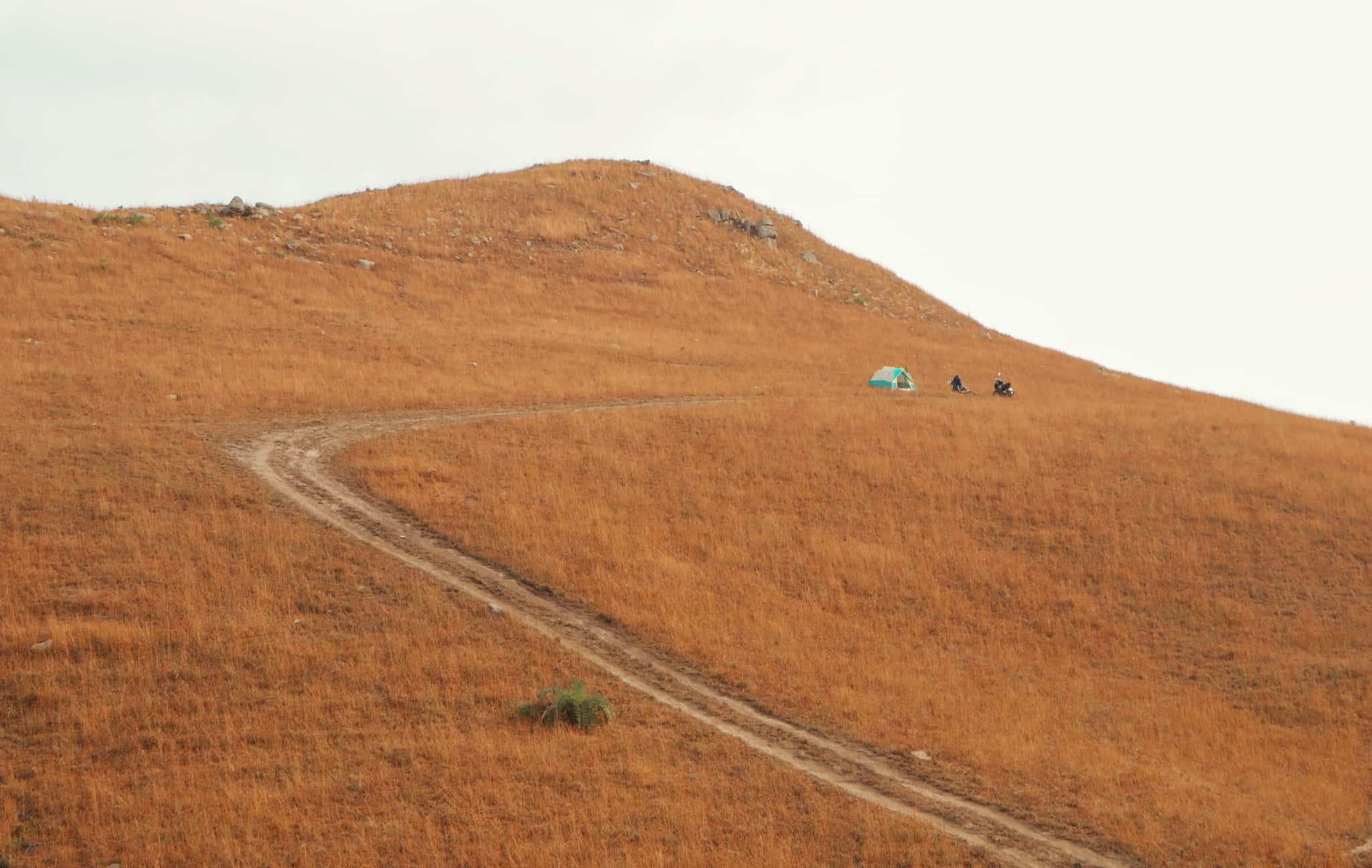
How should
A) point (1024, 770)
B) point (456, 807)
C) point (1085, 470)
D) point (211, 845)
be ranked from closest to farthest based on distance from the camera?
point (211, 845) → point (456, 807) → point (1024, 770) → point (1085, 470)

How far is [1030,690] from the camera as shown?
16.5 m

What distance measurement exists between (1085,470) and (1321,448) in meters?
8.85

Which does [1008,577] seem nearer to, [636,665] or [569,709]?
[636,665]

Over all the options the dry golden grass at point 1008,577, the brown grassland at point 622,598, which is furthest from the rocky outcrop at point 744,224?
the dry golden grass at point 1008,577

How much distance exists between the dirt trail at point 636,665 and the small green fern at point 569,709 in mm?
1172

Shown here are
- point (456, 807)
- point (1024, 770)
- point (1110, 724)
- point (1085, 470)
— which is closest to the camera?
point (456, 807)

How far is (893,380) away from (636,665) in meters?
26.1

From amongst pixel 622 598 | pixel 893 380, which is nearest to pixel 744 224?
pixel 893 380

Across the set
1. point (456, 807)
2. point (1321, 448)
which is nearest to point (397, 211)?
point (1321, 448)

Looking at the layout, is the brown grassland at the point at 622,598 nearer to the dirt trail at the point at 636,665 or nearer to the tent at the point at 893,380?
the dirt trail at the point at 636,665

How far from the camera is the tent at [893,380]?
3928 cm

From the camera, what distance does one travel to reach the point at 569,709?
13.3 metres

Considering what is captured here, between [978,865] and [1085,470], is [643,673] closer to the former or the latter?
[978,865]

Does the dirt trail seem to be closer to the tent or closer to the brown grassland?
the brown grassland
